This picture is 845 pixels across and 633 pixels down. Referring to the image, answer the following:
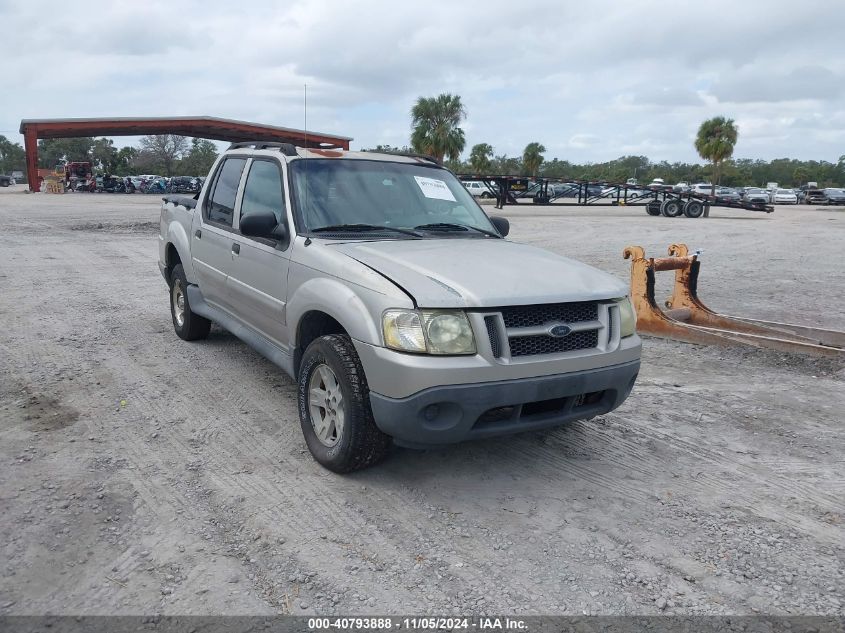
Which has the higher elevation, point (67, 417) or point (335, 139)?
point (335, 139)

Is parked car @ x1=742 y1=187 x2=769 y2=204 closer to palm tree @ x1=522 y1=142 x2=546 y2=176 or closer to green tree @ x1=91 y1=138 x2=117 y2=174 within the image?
palm tree @ x1=522 y1=142 x2=546 y2=176

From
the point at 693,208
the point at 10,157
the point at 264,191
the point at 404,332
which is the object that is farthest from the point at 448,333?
the point at 10,157

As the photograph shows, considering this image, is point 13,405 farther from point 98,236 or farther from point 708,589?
point 98,236

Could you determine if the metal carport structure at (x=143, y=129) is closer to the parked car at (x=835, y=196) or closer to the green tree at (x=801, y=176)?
the parked car at (x=835, y=196)

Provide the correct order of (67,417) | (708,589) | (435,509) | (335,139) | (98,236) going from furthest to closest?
(335,139) < (98,236) < (67,417) < (435,509) < (708,589)

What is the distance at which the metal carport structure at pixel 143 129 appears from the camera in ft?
141

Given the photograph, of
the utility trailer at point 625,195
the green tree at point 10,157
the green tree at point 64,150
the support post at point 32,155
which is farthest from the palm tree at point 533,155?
the green tree at point 10,157

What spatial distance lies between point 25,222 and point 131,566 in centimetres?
2136

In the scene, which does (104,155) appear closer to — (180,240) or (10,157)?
(10,157)

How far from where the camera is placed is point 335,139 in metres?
46.3

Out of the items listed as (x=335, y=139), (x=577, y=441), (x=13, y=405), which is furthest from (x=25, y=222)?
(x=335, y=139)

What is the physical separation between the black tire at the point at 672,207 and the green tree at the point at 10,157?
105407mm

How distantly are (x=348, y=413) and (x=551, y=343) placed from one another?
1109 mm

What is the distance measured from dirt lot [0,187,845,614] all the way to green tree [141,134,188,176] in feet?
285
